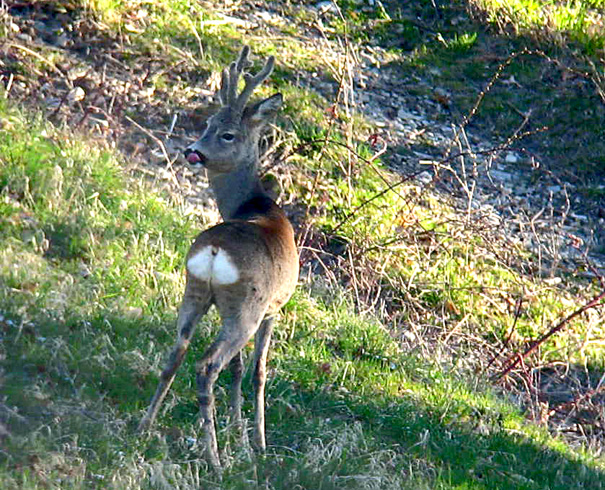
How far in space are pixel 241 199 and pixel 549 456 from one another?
249 cm

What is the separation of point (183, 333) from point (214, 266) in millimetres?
412

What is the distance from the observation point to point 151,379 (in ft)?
19.4

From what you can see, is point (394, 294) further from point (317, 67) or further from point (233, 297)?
point (233, 297)

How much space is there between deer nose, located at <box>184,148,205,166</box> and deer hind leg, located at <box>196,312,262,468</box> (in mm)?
1182

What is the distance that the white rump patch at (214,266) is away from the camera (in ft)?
16.6

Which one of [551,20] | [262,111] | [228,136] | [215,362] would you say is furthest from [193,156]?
[551,20]

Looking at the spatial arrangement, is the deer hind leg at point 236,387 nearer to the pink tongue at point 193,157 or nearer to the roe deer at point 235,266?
the roe deer at point 235,266

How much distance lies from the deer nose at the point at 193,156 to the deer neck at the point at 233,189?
0.65ft

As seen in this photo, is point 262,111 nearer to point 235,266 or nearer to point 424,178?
point 235,266

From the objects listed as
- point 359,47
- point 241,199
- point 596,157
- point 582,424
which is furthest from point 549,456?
point 359,47

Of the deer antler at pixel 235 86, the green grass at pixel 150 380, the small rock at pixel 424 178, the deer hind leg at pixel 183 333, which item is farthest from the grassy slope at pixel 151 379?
the small rock at pixel 424 178

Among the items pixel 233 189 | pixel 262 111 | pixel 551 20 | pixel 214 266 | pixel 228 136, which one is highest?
pixel 262 111

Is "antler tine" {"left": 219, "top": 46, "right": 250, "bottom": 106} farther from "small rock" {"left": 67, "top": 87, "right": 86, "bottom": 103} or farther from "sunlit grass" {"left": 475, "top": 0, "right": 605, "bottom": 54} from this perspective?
"sunlit grass" {"left": 475, "top": 0, "right": 605, "bottom": 54}

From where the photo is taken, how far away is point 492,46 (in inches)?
508
